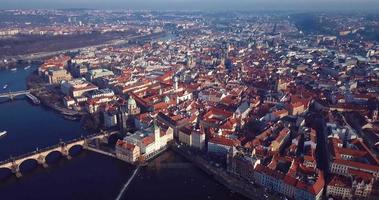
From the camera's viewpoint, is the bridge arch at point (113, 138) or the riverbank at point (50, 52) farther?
the riverbank at point (50, 52)

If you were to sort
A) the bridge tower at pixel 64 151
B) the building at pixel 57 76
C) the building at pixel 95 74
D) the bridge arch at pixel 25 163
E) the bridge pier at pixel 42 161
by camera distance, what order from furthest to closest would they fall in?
the building at pixel 95 74
the building at pixel 57 76
the bridge tower at pixel 64 151
the bridge pier at pixel 42 161
the bridge arch at pixel 25 163

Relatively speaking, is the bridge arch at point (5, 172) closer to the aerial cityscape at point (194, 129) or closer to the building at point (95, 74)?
the aerial cityscape at point (194, 129)

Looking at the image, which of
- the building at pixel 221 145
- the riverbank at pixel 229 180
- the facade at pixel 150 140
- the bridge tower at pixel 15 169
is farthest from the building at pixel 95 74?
the building at pixel 221 145

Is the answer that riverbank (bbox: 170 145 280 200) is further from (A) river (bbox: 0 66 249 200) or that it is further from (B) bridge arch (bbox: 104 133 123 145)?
(B) bridge arch (bbox: 104 133 123 145)

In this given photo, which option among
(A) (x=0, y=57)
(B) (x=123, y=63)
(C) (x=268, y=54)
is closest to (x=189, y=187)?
(B) (x=123, y=63)

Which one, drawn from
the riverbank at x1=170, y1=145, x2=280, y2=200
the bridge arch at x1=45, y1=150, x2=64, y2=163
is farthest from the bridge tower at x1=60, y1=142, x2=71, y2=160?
the riverbank at x1=170, y1=145, x2=280, y2=200
